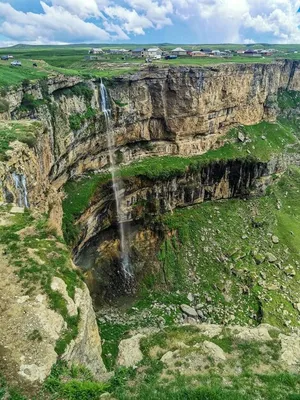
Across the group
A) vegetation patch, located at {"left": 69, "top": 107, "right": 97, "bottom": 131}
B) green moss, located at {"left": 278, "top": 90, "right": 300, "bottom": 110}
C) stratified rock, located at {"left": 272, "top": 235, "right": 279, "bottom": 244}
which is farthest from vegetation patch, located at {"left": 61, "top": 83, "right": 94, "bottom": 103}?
green moss, located at {"left": 278, "top": 90, "right": 300, "bottom": 110}

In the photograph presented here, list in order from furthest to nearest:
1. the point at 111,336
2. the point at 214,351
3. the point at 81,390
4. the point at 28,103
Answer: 1. the point at 28,103
2. the point at 111,336
3. the point at 214,351
4. the point at 81,390

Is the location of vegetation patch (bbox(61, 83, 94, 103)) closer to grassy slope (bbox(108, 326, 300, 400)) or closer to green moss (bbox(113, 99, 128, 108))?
green moss (bbox(113, 99, 128, 108))

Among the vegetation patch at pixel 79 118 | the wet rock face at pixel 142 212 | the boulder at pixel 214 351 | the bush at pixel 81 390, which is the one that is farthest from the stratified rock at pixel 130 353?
the vegetation patch at pixel 79 118

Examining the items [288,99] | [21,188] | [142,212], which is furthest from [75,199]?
[288,99]

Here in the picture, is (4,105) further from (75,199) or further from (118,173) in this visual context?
(118,173)

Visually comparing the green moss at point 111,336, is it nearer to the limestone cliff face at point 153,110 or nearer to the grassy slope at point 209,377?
the grassy slope at point 209,377

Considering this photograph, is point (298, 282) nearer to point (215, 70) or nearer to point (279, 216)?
point (279, 216)
